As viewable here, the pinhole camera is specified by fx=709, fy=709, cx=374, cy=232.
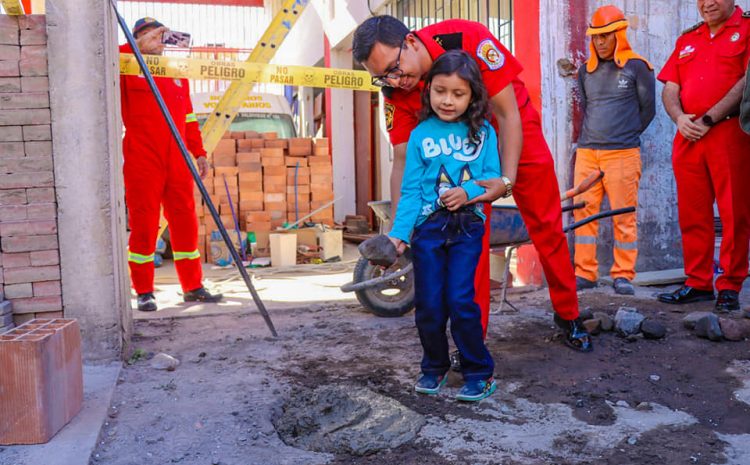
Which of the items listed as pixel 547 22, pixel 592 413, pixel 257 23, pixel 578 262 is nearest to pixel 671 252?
pixel 578 262

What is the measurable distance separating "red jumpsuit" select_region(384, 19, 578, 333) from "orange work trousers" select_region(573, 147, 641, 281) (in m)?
2.03

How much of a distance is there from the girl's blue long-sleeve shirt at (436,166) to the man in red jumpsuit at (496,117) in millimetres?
119

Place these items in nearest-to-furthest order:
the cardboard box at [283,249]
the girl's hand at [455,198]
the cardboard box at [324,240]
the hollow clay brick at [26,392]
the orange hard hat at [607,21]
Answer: the hollow clay brick at [26,392], the girl's hand at [455,198], the orange hard hat at [607,21], the cardboard box at [283,249], the cardboard box at [324,240]

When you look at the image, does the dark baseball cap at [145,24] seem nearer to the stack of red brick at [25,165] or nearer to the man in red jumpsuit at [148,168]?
the man in red jumpsuit at [148,168]

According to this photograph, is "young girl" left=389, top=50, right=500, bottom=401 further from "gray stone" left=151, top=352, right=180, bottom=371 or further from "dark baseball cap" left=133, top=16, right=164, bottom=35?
"dark baseball cap" left=133, top=16, right=164, bottom=35

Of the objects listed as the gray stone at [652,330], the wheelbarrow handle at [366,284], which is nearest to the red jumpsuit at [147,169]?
the wheelbarrow handle at [366,284]

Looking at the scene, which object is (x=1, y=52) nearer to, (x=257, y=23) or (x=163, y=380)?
(x=163, y=380)

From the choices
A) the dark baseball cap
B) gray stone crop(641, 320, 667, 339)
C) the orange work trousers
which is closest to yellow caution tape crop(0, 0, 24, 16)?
the dark baseball cap

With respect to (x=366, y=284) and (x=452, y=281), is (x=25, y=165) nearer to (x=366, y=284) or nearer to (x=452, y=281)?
(x=366, y=284)

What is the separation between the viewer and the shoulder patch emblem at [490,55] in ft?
10.0

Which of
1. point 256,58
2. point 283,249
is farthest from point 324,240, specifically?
point 256,58

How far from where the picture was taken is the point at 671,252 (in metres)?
6.20

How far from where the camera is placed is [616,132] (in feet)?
18.1

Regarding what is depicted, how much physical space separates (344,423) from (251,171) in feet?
21.7
